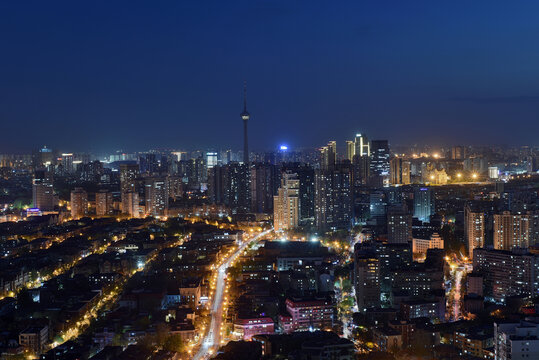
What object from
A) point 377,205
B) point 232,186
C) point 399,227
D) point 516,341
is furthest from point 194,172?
point 516,341

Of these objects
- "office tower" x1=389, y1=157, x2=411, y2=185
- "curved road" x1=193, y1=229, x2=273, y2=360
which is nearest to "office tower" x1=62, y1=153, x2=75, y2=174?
"office tower" x1=389, y1=157, x2=411, y2=185

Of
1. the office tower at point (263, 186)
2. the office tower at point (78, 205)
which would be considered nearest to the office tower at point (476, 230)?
the office tower at point (263, 186)

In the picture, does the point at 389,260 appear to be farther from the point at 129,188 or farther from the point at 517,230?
the point at 129,188

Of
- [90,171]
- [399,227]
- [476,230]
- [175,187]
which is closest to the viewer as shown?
[476,230]

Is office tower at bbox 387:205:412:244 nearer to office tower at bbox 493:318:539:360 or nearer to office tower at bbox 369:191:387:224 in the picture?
office tower at bbox 369:191:387:224

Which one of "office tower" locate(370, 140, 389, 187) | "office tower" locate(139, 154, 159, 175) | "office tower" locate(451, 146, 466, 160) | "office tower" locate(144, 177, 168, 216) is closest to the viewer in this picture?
"office tower" locate(144, 177, 168, 216)
